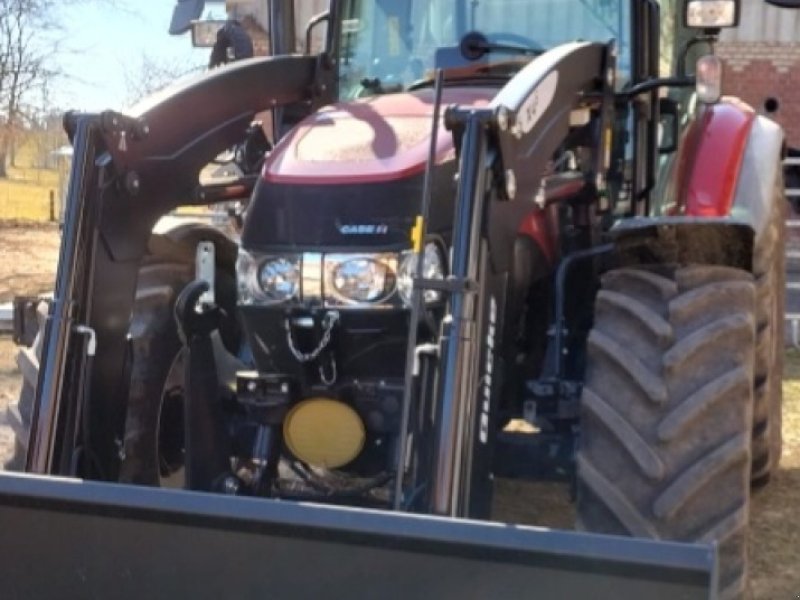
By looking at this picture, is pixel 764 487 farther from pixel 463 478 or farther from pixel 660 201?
pixel 463 478

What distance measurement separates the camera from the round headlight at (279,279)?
3.45 metres

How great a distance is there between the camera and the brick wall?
16469mm

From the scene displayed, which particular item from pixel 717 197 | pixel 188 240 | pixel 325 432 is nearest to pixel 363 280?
pixel 325 432

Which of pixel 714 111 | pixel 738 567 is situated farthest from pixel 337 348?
pixel 714 111

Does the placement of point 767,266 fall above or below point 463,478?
above

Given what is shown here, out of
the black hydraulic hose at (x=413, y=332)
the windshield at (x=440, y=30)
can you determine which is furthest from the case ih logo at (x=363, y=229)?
the windshield at (x=440, y=30)

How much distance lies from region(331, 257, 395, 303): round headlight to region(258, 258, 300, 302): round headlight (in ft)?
0.38

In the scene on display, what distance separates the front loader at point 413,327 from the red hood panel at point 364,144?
13 millimetres

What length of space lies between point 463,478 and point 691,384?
0.65m

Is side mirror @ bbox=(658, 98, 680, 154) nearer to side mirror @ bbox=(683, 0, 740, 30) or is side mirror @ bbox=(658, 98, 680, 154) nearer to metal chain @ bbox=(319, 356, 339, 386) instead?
side mirror @ bbox=(683, 0, 740, 30)

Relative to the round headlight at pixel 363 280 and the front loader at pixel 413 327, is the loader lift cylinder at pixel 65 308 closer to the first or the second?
the front loader at pixel 413 327

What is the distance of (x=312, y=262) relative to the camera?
3.41 m

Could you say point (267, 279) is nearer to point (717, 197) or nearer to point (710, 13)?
point (717, 197)

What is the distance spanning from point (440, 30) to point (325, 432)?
156 centimetres
